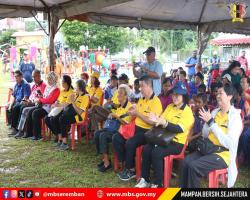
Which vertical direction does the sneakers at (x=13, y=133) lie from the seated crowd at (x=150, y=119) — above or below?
below

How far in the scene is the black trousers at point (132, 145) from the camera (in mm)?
4160

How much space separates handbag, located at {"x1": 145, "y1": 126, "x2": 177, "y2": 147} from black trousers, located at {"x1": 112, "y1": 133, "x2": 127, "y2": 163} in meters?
0.64

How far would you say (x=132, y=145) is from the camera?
416cm

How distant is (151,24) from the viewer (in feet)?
30.1

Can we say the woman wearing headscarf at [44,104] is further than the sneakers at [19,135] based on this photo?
No

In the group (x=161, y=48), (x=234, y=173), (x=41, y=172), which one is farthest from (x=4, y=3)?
(x=161, y=48)

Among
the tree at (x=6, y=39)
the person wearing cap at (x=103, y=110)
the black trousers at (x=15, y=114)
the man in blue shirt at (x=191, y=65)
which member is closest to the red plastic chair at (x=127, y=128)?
the person wearing cap at (x=103, y=110)

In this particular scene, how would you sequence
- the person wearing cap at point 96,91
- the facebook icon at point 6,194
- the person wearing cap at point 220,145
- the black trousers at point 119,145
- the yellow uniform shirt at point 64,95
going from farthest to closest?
the person wearing cap at point 96,91
the yellow uniform shirt at point 64,95
the black trousers at point 119,145
the person wearing cap at point 220,145
the facebook icon at point 6,194

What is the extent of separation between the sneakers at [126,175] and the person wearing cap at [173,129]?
494mm

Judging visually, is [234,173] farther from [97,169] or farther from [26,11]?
[26,11]

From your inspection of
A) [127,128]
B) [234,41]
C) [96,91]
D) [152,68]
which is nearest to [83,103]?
[96,91]

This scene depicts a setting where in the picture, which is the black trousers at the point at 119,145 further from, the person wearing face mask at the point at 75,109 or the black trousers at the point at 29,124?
the black trousers at the point at 29,124

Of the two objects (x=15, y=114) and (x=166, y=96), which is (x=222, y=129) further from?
(x=15, y=114)

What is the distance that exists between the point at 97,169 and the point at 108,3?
2741 mm
